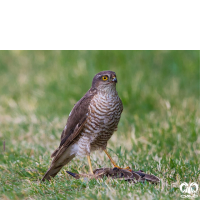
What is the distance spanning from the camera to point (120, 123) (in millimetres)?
7203

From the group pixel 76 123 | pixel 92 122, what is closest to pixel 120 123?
pixel 76 123

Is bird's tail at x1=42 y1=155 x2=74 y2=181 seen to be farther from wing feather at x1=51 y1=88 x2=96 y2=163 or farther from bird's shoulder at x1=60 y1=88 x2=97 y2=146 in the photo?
bird's shoulder at x1=60 y1=88 x2=97 y2=146

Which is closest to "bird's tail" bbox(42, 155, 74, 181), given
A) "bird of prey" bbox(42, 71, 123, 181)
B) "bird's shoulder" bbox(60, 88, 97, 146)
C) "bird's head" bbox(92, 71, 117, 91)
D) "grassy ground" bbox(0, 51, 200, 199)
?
"bird of prey" bbox(42, 71, 123, 181)

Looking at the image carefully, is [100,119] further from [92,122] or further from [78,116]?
[78,116]

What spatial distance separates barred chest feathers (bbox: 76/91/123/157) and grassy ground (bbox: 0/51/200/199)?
1.74 feet

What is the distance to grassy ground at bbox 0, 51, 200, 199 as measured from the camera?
13.4 feet

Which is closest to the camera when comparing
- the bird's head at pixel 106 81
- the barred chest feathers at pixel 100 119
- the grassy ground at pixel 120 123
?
the grassy ground at pixel 120 123

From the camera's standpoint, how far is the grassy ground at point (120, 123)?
4.09 meters

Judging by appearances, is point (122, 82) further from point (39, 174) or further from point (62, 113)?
point (39, 174)

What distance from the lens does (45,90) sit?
909 centimetres

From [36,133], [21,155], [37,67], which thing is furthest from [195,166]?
[37,67]

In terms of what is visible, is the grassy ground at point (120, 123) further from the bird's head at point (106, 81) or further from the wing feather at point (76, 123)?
the bird's head at point (106, 81)

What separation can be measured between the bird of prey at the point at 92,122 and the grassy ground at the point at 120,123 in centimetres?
27

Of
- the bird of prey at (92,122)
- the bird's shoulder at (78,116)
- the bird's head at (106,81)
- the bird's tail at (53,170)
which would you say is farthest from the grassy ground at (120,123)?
the bird's head at (106,81)
